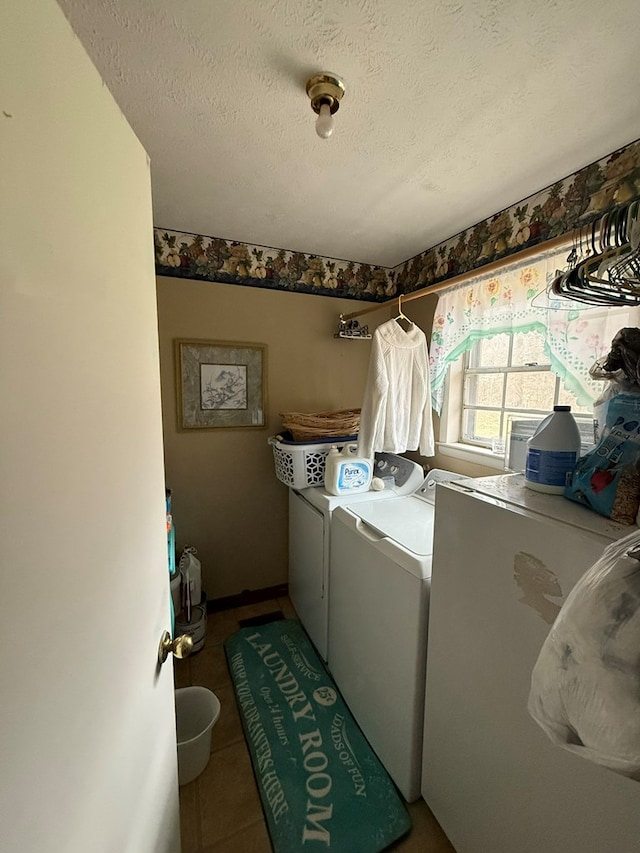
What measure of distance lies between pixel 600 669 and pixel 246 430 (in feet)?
Answer: 6.54

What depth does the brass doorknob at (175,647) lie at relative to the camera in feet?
2.60

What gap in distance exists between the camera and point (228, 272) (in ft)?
6.80

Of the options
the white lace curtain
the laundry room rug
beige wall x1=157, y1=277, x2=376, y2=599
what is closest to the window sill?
the white lace curtain

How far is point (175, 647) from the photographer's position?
815mm

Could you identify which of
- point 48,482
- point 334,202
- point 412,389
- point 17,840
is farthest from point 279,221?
point 17,840

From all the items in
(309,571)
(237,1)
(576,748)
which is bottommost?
(309,571)

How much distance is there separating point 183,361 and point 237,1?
5.06 ft

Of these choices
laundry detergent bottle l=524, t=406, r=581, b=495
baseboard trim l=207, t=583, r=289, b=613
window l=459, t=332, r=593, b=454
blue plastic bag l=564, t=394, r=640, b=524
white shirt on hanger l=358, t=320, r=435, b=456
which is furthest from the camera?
baseboard trim l=207, t=583, r=289, b=613

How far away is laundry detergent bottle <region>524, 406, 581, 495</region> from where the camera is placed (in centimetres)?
86

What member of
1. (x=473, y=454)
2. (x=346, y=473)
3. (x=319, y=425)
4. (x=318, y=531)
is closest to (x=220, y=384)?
(x=319, y=425)

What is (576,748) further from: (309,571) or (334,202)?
(334,202)

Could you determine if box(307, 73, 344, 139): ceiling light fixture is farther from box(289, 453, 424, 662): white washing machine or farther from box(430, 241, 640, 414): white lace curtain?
box(289, 453, 424, 662): white washing machine

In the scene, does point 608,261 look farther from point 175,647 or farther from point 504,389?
point 175,647

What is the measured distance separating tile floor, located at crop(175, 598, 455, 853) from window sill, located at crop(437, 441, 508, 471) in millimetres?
1426
